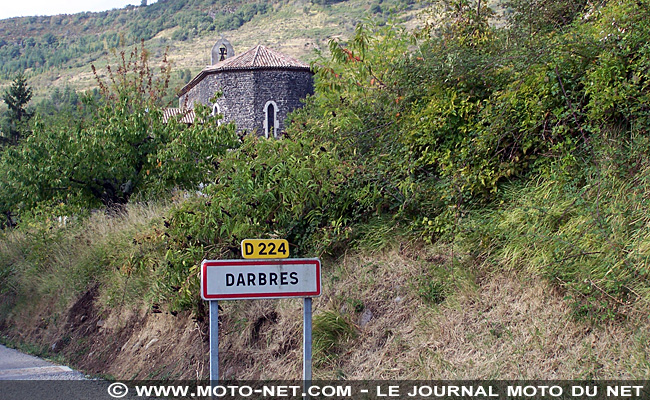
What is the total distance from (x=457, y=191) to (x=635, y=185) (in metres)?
1.88

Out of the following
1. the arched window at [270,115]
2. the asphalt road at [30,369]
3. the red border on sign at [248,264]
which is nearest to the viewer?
the red border on sign at [248,264]

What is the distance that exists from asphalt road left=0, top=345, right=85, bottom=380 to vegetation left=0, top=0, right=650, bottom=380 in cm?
164

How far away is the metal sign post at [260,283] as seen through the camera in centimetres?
452

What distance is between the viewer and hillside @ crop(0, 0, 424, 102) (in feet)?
395

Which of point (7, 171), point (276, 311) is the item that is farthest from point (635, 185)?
point (7, 171)

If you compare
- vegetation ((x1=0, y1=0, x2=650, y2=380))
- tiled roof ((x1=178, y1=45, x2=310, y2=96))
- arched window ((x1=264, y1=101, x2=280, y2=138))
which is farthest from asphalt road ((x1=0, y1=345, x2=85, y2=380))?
tiled roof ((x1=178, y1=45, x2=310, y2=96))

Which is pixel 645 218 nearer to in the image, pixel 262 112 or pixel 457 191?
pixel 457 191

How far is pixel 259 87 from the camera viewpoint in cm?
4553

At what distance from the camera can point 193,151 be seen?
552 inches

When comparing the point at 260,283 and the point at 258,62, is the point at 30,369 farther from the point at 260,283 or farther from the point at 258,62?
the point at 258,62

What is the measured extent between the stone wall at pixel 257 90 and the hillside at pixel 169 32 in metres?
57.4

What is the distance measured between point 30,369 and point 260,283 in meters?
6.18

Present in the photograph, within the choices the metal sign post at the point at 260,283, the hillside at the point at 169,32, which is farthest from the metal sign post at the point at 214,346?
the hillside at the point at 169,32

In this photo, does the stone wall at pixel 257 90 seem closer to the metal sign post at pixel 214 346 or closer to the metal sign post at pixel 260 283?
the metal sign post at pixel 260 283
